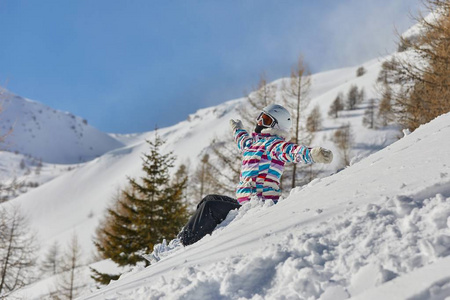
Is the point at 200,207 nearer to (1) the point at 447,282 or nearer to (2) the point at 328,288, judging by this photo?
(2) the point at 328,288

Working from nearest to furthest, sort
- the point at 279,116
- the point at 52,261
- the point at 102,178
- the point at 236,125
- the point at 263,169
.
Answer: the point at 263,169 < the point at 279,116 < the point at 236,125 < the point at 52,261 < the point at 102,178

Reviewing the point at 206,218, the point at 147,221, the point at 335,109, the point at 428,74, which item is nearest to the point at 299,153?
the point at 206,218

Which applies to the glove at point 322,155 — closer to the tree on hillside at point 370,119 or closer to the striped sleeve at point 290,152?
the striped sleeve at point 290,152

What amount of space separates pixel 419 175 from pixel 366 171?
71 centimetres

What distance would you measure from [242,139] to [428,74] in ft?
28.8

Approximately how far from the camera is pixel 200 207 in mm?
4820

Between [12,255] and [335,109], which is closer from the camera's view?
[12,255]

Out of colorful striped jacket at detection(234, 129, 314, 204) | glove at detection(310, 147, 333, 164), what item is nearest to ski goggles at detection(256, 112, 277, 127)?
colorful striped jacket at detection(234, 129, 314, 204)

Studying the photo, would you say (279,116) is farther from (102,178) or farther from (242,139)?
(102,178)

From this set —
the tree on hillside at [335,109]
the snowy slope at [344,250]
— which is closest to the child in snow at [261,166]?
the snowy slope at [344,250]

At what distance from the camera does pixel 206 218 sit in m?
4.64

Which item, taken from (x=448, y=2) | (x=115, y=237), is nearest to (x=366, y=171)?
(x=448, y=2)

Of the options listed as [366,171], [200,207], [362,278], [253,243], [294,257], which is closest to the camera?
[362,278]

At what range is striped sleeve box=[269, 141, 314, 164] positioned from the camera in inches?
170
